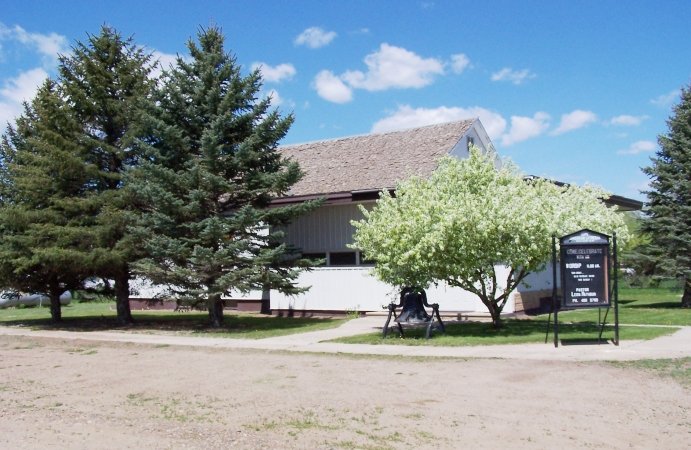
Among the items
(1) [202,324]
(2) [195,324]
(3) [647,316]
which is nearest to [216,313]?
(1) [202,324]

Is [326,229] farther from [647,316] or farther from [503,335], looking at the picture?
[647,316]

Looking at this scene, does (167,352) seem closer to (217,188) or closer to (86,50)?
(217,188)

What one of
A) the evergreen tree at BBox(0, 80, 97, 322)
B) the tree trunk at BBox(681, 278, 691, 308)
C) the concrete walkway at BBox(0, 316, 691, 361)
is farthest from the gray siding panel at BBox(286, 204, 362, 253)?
the tree trunk at BBox(681, 278, 691, 308)

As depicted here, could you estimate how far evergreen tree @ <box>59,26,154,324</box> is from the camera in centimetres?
2045

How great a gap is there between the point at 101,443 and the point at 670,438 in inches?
231

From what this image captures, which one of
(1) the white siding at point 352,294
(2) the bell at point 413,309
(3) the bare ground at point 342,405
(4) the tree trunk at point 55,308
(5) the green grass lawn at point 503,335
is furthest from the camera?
(4) the tree trunk at point 55,308

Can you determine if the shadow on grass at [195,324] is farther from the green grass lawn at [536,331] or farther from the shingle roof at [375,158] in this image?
the shingle roof at [375,158]

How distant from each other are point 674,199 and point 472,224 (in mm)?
Result: 13656

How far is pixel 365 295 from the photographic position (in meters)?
22.6

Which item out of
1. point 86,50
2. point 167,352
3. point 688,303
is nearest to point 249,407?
point 167,352

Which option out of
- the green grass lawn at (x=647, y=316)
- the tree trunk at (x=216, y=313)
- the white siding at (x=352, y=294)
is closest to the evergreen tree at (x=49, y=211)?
the tree trunk at (x=216, y=313)

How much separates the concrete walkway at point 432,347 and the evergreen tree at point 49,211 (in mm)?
2407

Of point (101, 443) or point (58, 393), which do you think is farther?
point (58, 393)

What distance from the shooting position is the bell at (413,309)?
15.6m
